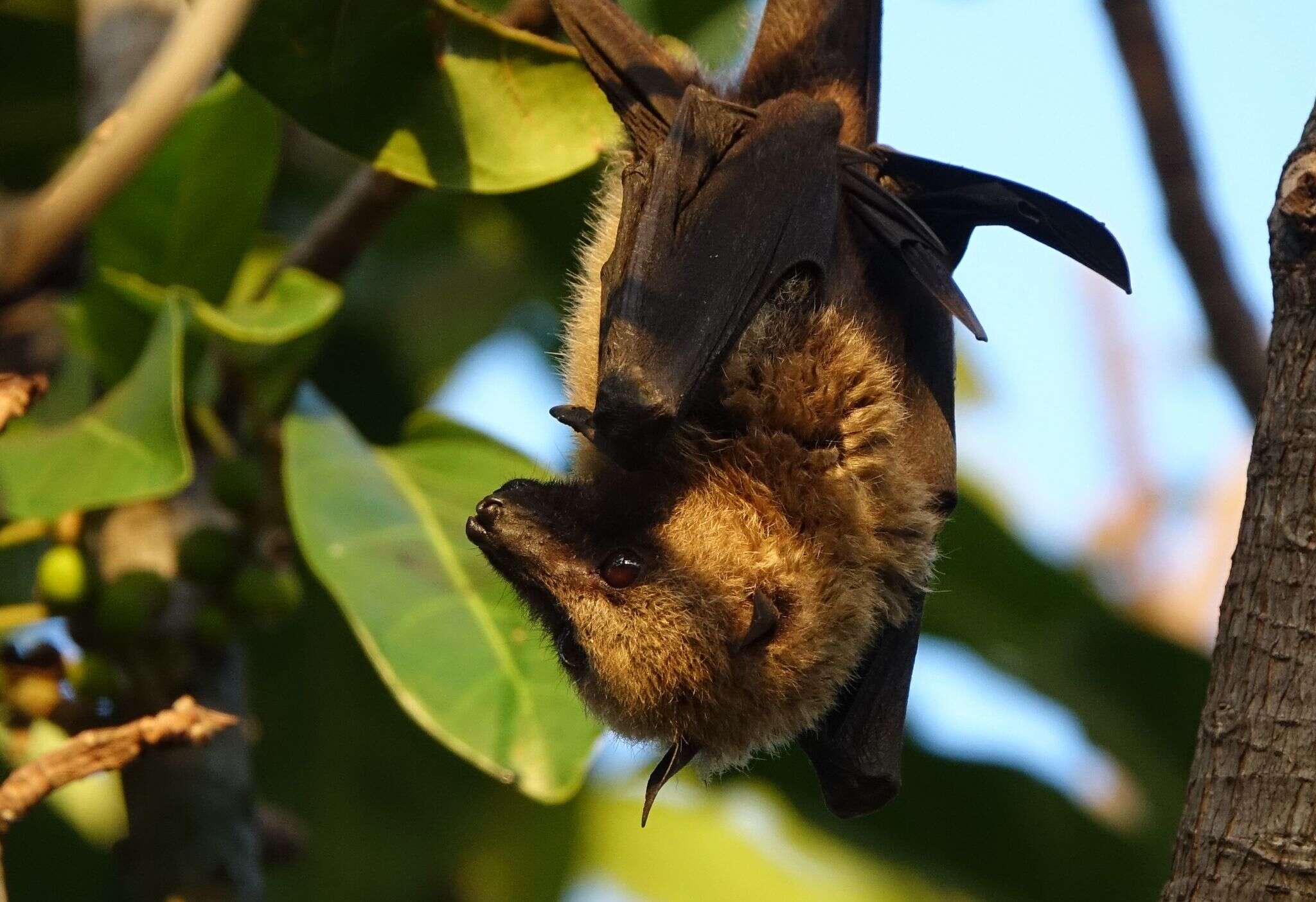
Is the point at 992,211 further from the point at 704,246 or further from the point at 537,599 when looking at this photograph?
the point at 537,599

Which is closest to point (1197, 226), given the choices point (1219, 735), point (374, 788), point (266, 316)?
point (1219, 735)

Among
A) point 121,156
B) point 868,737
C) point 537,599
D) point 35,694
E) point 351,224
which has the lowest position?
point 35,694

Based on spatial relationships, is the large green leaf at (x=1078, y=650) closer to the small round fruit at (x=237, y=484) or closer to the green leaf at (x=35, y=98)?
the small round fruit at (x=237, y=484)

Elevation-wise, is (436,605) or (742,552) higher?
(742,552)

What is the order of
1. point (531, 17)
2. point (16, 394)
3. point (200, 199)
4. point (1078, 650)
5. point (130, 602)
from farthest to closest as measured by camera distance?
point (1078, 650)
point (200, 199)
point (130, 602)
point (531, 17)
point (16, 394)

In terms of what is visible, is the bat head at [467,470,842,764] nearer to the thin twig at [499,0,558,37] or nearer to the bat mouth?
Result: the bat mouth

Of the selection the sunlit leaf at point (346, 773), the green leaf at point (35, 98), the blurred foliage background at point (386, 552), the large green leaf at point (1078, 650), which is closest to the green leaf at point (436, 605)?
the blurred foliage background at point (386, 552)

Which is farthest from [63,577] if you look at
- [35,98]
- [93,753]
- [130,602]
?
[35,98]
